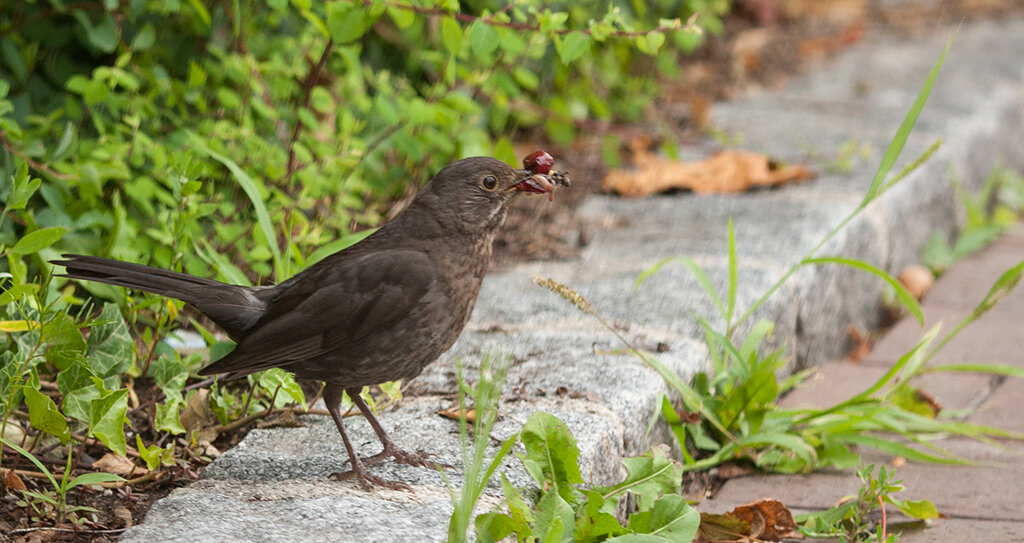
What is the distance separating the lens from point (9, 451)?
102 inches

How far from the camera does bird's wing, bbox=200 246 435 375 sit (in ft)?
8.39

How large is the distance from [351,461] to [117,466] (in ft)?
1.84

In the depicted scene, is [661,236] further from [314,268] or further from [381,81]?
[314,268]

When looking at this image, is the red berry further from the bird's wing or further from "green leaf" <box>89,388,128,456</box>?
"green leaf" <box>89,388,128,456</box>

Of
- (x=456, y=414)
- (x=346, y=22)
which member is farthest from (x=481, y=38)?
(x=456, y=414)

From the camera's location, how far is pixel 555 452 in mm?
2326

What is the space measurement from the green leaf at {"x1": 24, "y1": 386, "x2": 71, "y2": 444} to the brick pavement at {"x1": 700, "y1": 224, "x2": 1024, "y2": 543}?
1501 mm

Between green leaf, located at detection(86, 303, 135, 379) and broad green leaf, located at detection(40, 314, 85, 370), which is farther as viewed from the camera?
green leaf, located at detection(86, 303, 135, 379)

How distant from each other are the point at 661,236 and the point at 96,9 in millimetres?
2090

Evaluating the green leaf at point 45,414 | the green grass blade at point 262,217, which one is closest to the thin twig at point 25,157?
the green grass blade at point 262,217

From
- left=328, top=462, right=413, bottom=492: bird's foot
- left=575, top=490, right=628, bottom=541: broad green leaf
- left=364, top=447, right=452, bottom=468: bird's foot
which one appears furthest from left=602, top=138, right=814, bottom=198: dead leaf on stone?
left=575, top=490, right=628, bottom=541: broad green leaf

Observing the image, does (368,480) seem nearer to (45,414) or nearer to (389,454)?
(389,454)

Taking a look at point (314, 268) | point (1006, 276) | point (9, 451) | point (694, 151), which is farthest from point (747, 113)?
point (9, 451)

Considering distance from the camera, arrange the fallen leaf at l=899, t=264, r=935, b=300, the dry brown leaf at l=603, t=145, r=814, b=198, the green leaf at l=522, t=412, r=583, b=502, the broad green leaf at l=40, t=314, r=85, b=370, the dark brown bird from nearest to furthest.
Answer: the green leaf at l=522, t=412, r=583, b=502
the broad green leaf at l=40, t=314, r=85, b=370
the dark brown bird
the fallen leaf at l=899, t=264, r=935, b=300
the dry brown leaf at l=603, t=145, r=814, b=198
